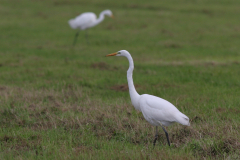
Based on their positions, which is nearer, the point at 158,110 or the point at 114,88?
the point at 158,110

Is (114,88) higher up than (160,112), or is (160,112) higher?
(160,112)

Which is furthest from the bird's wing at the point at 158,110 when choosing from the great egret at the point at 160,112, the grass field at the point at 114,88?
the grass field at the point at 114,88

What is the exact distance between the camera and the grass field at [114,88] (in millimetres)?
4594

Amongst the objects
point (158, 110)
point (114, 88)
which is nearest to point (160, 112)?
point (158, 110)

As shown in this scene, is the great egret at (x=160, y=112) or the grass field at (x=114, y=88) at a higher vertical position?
the great egret at (x=160, y=112)

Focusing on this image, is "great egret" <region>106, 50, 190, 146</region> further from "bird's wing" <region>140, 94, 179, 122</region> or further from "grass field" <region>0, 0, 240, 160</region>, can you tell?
"grass field" <region>0, 0, 240, 160</region>

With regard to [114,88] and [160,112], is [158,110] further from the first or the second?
[114,88]

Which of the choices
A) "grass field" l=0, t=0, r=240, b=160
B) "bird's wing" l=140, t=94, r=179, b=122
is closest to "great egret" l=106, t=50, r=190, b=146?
"bird's wing" l=140, t=94, r=179, b=122

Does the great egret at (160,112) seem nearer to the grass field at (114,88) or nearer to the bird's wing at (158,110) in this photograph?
the bird's wing at (158,110)

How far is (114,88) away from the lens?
8094 millimetres

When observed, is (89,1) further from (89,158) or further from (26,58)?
(89,158)

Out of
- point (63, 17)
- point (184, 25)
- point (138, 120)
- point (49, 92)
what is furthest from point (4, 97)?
point (63, 17)

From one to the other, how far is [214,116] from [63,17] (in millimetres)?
17768

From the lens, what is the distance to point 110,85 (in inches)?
330
